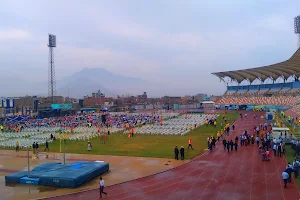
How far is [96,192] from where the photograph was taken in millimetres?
13734

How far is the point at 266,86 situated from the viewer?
297 feet

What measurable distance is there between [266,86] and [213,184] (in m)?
83.5

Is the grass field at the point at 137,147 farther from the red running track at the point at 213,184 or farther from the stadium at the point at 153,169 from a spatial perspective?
the red running track at the point at 213,184

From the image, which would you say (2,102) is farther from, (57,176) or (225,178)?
(225,178)

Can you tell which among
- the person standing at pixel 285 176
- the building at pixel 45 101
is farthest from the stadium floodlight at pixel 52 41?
the person standing at pixel 285 176

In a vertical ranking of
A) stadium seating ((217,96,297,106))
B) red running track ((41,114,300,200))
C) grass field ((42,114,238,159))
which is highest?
stadium seating ((217,96,297,106))

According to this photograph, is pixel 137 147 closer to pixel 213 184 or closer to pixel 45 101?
pixel 213 184

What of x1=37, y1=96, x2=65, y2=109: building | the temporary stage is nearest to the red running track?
the temporary stage

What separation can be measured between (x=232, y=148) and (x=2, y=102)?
57134mm

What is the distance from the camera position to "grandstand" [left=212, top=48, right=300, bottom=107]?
74312 mm

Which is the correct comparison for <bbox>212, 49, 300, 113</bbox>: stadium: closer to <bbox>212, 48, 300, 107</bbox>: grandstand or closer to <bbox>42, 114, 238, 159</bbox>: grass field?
<bbox>212, 48, 300, 107</bbox>: grandstand

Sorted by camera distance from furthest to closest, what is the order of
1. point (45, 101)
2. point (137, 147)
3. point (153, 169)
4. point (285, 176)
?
point (45, 101) → point (137, 147) → point (153, 169) → point (285, 176)

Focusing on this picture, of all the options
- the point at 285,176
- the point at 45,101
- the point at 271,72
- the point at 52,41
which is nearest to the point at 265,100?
the point at 271,72

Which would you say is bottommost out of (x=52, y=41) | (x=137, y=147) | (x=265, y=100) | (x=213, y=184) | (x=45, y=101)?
(x=213, y=184)
